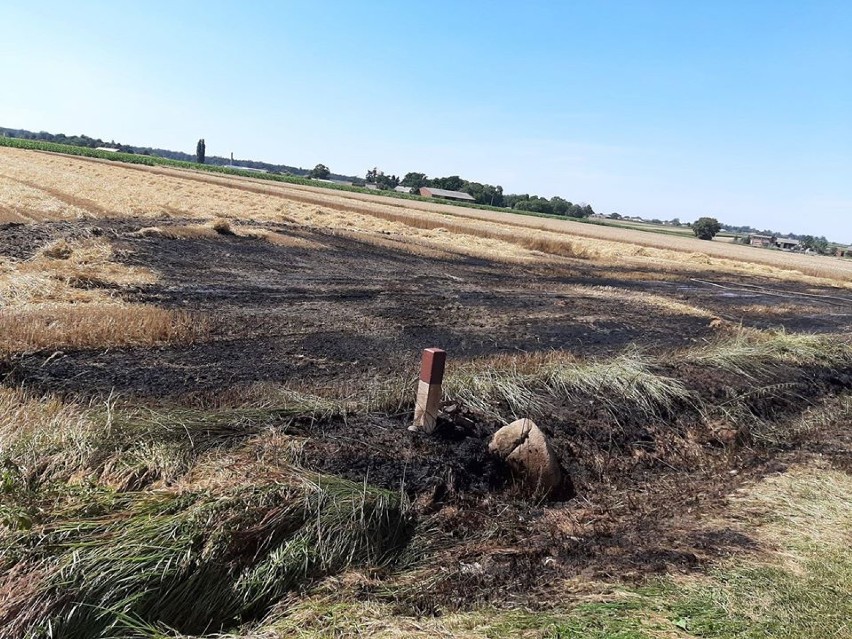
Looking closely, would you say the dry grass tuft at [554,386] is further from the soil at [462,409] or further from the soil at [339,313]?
the soil at [339,313]

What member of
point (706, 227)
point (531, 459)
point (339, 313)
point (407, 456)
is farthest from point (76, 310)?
point (706, 227)

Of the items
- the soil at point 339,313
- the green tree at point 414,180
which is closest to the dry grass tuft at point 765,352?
the soil at point 339,313

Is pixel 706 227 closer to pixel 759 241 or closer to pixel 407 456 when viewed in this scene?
pixel 759 241

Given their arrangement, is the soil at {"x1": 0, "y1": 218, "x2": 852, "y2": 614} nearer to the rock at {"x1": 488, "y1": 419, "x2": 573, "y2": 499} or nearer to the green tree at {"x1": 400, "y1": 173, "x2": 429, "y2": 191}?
the rock at {"x1": 488, "y1": 419, "x2": 573, "y2": 499}

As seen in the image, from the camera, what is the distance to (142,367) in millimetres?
6605

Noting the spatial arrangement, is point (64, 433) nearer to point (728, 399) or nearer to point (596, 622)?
point (596, 622)

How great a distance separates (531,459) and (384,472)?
4.32ft

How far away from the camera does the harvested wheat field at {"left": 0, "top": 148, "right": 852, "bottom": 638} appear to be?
326 cm

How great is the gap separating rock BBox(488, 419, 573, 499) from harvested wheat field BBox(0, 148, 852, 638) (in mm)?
34

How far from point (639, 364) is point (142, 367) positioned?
19.4 feet

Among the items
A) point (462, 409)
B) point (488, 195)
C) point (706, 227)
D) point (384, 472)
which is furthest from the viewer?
point (488, 195)

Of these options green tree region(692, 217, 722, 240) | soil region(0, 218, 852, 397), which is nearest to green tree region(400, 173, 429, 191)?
green tree region(692, 217, 722, 240)

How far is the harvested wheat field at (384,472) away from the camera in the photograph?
3.26 m

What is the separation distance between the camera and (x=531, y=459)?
201 inches
